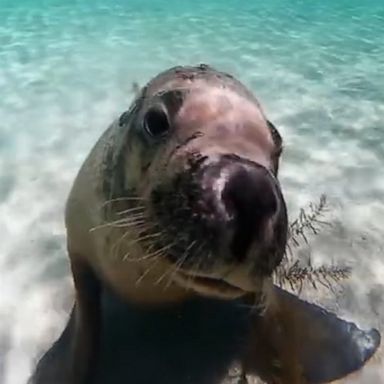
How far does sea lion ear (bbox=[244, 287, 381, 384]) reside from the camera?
3.68 m

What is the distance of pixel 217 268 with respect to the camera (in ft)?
6.97

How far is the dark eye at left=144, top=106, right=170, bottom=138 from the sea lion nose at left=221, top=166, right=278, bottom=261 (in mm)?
827

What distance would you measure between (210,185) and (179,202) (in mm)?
200

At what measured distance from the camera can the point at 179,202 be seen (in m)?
2.29

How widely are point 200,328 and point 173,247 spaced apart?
1952mm

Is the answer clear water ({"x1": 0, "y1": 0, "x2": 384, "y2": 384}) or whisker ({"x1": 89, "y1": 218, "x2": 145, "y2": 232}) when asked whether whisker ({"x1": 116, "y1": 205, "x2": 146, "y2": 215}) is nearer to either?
whisker ({"x1": 89, "y1": 218, "x2": 145, "y2": 232})

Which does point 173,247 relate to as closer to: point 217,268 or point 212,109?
→ point 217,268

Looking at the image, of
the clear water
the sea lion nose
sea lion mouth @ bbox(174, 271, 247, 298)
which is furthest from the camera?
the clear water

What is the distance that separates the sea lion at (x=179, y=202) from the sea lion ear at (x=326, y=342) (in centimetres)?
71

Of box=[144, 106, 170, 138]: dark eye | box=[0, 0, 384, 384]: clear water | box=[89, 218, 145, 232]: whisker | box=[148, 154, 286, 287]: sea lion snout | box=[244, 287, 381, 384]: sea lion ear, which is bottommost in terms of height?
box=[0, 0, 384, 384]: clear water

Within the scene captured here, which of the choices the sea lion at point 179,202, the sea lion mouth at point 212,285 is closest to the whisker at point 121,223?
the sea lion at point 179,202

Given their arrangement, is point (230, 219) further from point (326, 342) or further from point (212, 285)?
point (326, 342)

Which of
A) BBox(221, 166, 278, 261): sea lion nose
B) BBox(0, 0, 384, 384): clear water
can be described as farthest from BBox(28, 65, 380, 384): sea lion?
BBox(0, 0, 384, 384): clear water

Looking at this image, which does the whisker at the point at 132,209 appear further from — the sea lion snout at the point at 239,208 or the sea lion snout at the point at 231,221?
the sea lion snout at the point at 239,208
